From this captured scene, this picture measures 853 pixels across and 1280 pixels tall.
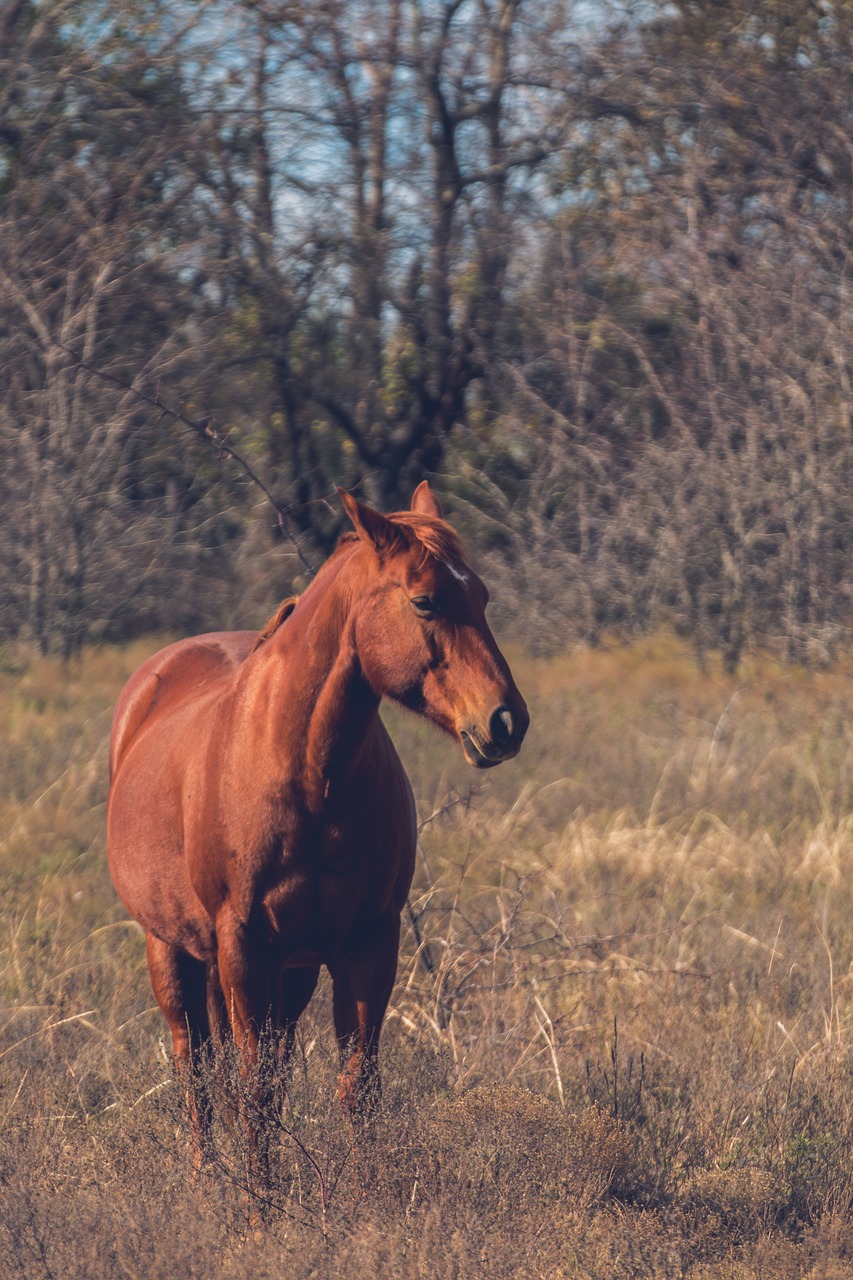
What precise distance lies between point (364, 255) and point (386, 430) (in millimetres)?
1811

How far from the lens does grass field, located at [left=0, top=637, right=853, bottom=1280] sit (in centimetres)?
283

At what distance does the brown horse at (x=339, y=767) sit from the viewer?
270 centimetres

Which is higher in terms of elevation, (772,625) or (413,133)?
(413,133)

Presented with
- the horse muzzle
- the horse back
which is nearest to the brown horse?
the horse muzzle

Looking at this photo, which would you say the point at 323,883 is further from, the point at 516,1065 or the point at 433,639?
the point at 516,1065

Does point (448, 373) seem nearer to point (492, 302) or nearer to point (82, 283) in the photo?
point (492, 302)

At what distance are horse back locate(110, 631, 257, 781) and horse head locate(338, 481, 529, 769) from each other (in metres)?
1.17

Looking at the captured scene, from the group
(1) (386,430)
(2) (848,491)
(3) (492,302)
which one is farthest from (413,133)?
(2) (848,491)

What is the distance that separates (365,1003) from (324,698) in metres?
0.73

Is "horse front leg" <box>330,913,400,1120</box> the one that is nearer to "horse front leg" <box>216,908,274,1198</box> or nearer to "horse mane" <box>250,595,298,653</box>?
"horse front leg" <box>216,908,274,1198</box>

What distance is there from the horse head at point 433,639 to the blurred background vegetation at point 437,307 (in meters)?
9.04

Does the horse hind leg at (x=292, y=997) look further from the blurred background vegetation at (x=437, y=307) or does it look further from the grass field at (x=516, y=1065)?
the blurred background vegetation at (x=437, y=307)

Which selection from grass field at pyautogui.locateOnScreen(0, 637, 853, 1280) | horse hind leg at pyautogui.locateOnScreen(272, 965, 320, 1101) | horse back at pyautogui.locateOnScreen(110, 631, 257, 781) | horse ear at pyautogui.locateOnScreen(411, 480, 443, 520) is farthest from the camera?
horse back at pyautogui.locateOnScreen(110, 631, 257, 781)

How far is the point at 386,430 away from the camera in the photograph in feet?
45.3
